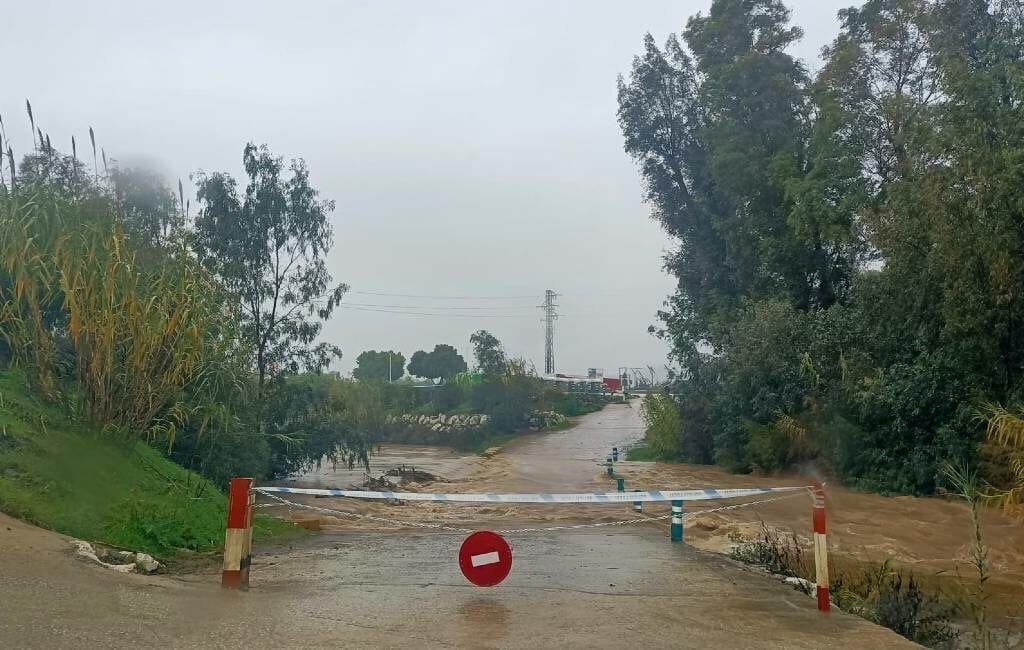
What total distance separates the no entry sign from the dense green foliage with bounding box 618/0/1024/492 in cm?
1450

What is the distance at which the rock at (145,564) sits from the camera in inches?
Result: 320

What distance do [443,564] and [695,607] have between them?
3394 mm

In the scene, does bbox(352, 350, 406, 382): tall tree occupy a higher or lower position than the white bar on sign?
higher

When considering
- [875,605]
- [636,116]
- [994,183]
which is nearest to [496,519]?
[875,605]

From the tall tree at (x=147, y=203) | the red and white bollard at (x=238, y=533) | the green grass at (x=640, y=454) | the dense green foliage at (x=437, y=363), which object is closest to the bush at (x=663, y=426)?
the green grass at (x=640, y=454)

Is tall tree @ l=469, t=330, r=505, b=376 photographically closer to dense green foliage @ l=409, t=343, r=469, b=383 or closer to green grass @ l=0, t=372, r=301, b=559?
dense green foliage @ l=409, t=343, r=469, b=383

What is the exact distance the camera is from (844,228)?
27.3 meters

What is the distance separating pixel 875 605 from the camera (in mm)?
7781

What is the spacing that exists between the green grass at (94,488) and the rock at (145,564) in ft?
2.15

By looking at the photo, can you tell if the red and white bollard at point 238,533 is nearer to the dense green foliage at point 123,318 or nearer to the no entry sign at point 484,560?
the no entry sign at point 484,560

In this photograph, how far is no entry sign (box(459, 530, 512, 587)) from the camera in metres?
7.51

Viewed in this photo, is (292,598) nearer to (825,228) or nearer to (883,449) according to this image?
(883,449)

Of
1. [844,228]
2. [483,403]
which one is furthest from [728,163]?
[483,403]

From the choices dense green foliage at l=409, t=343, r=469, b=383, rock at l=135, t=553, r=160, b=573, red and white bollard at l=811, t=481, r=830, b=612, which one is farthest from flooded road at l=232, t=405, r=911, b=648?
dense green foliage at l=409, t=343, r=469, b=383
